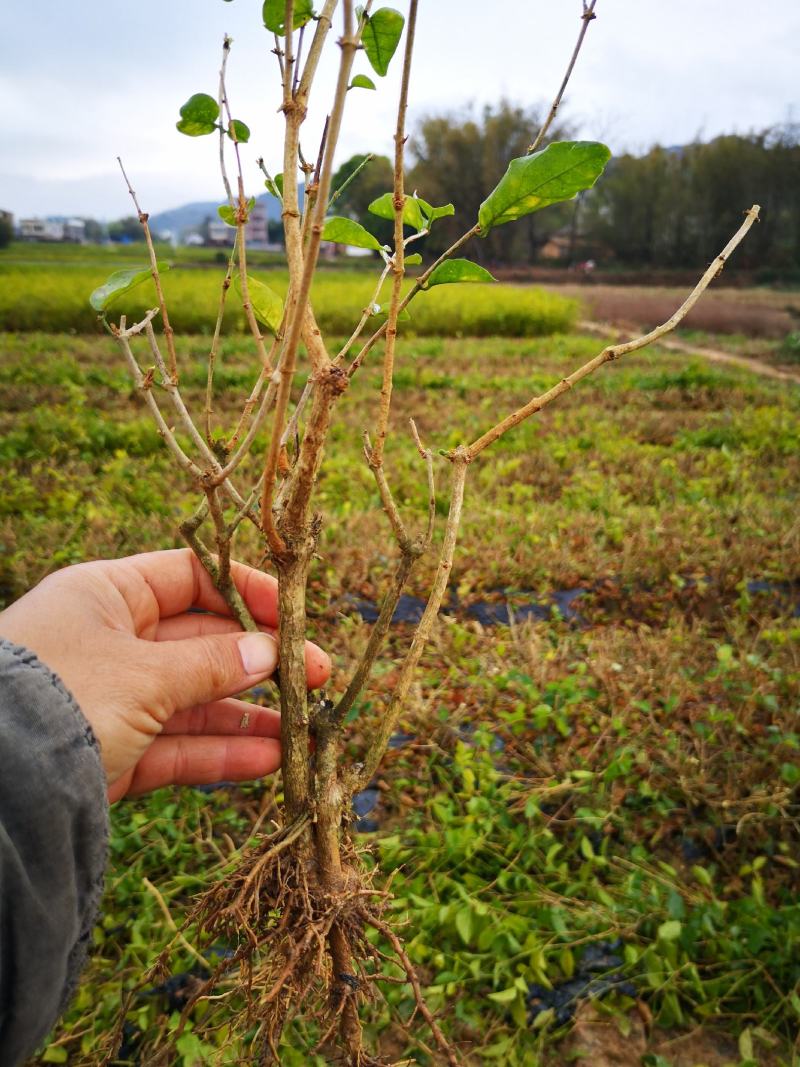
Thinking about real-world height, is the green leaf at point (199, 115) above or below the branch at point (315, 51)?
below

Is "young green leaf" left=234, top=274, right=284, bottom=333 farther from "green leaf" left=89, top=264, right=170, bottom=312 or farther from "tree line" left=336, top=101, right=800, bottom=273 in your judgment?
"tree line" left=336, top=101, right=800, bottom=273

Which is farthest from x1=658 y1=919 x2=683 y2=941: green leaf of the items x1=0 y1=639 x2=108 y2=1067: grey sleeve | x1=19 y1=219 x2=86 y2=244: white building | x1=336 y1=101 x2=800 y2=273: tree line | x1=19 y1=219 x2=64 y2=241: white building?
x1=19 y1=219 x2=64 y2=241: white building

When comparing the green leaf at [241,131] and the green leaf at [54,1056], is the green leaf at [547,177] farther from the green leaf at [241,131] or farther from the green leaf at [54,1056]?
the green leaf at [54,1056]

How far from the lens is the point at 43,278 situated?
1522 cm

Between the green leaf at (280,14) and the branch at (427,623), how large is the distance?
0.56 m

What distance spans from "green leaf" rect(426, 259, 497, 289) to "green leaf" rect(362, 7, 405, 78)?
0.23 m

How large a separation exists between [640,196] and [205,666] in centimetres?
3900

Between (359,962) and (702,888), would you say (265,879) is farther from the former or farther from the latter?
(702,888)

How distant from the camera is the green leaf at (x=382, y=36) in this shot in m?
0.74

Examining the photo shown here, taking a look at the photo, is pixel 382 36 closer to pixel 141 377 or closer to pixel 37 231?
pixel 141 377

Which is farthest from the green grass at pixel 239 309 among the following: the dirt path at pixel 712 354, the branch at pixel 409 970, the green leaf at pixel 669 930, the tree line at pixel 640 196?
Answer: the tree line at pixel 640 196

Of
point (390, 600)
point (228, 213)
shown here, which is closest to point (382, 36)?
point (228, 213)

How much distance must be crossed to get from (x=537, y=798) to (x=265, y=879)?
1061 mm

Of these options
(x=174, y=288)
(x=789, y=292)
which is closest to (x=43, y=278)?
(x=174, y=288)
